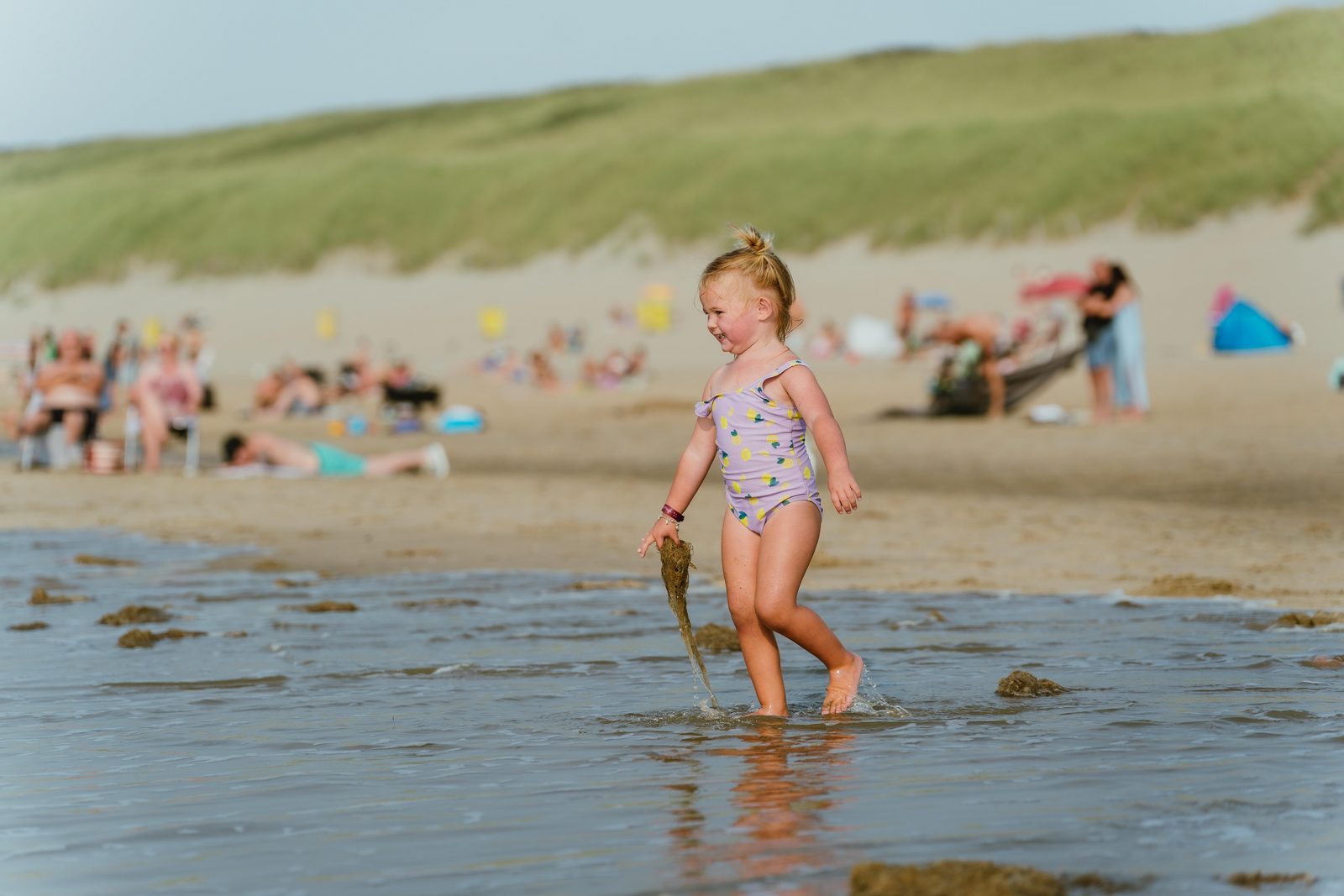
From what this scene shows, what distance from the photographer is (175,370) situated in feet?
61.0

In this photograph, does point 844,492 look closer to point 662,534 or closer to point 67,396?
point 662,534

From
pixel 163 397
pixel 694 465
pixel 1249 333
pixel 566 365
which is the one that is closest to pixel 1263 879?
pixel 694 465

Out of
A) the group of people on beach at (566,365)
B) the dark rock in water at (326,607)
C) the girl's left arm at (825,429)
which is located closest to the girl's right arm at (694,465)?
the girl's left arm at (825,429)

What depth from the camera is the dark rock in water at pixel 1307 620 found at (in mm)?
6805

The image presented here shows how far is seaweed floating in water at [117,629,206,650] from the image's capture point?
276 inches

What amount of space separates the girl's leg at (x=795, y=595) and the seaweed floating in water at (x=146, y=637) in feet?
9.30

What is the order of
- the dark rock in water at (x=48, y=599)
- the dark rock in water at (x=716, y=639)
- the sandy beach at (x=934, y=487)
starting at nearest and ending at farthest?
1. the dark rock in water at (x=716, y=639)
2. the dark rock in water at (x=48, y=599)
3. the sandy beach at (x=934, y=487)

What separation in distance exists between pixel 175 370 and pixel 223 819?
49.7 ft

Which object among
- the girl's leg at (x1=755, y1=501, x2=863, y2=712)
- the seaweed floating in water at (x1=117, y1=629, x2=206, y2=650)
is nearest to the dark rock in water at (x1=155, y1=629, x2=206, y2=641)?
the seaweed floating in water at (x1=117, y1=629, x2=206, y2=650)

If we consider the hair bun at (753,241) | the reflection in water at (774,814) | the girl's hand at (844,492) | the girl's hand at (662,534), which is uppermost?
the hair bun at (753,241)

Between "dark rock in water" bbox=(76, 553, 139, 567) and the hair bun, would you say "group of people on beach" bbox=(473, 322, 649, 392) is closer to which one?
"dark rock in water" bbox=(76, 553, 139, 567)

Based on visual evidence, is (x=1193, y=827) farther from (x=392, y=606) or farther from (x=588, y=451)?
(x=588, y=451)

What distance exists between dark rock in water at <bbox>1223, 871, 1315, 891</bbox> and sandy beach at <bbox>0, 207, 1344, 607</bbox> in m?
4.36

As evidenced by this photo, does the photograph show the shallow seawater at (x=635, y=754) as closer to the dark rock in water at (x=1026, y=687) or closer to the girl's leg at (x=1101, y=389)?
the dark rock in water at (x=1026, y=687)
